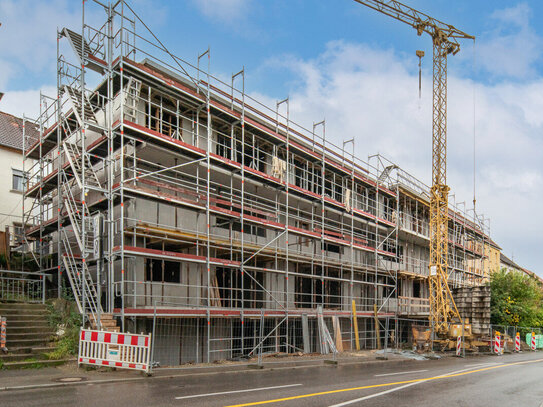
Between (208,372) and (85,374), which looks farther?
(208,372)

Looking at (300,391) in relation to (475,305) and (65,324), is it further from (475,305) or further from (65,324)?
(475,305)

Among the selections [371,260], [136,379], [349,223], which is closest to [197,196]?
[136,379]

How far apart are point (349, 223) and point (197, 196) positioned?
1334 cm

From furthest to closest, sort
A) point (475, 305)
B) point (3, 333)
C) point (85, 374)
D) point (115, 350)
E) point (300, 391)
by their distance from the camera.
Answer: point (475, 305) < point (3, 333) < point (115, 350) < point (85, 374) < point (300, 391)

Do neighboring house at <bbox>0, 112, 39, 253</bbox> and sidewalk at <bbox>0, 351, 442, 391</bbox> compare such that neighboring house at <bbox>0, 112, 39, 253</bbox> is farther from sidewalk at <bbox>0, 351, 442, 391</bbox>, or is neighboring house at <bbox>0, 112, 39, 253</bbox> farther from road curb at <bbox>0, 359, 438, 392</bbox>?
road curb at <bbox>0, 359, 438, 392</bbox>

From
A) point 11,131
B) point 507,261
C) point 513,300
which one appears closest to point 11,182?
point 11,131

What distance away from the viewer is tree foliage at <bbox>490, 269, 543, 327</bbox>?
132ft

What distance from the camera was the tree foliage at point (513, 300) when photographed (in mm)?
40156

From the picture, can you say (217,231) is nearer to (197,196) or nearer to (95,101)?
(197,196)

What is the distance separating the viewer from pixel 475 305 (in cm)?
3638

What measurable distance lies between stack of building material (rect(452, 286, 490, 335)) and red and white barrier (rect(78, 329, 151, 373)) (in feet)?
89.4

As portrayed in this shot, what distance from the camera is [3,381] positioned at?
38.7 feet

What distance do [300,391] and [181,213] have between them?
10702 millimetres

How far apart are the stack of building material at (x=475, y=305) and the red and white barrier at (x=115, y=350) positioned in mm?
27253
